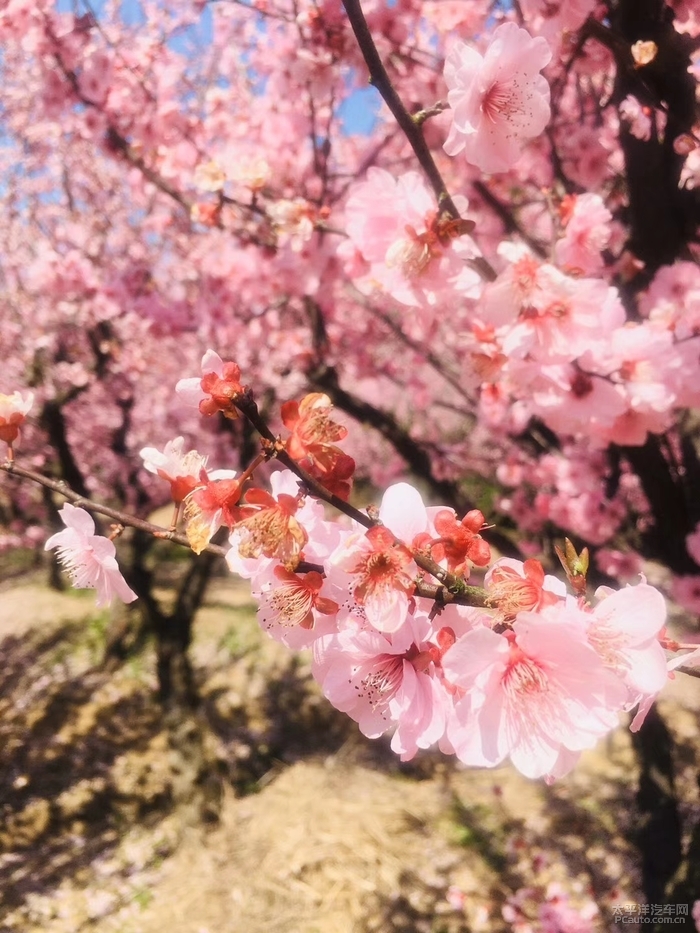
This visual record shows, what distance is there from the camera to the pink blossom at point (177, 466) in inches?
40.3

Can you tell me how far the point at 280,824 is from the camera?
4441 millimetres

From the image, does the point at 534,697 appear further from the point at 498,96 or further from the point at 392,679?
the point at 498,96

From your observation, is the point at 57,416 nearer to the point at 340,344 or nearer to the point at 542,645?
the point at 340,344

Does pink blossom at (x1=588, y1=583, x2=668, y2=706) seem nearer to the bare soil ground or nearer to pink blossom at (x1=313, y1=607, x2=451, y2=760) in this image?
pink blossom at (x1=313, y1=607, x2=451, y2=760)

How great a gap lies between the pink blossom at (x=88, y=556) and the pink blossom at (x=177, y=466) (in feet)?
0.64

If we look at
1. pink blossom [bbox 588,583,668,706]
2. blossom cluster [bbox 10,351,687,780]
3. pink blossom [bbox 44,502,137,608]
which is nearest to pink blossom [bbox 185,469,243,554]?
blossom cluster [bbox 10,351,687,780]

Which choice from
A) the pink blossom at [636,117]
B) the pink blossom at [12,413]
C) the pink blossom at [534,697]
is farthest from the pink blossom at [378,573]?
the pink blossom at [636,117]

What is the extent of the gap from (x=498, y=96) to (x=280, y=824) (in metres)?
4.78

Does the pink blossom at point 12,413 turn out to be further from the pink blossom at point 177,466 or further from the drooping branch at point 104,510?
the pink blossom at point 177,466

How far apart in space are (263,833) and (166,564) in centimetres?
703

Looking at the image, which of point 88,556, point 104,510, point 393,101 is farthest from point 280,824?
point 393,101

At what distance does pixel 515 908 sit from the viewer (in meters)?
3.61

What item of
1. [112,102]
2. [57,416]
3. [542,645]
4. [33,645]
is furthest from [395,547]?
[33,645]

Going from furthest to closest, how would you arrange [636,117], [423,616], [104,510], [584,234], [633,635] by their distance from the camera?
[636,117] < [584,234] < [104,510] < [423,616] < [633,635]
